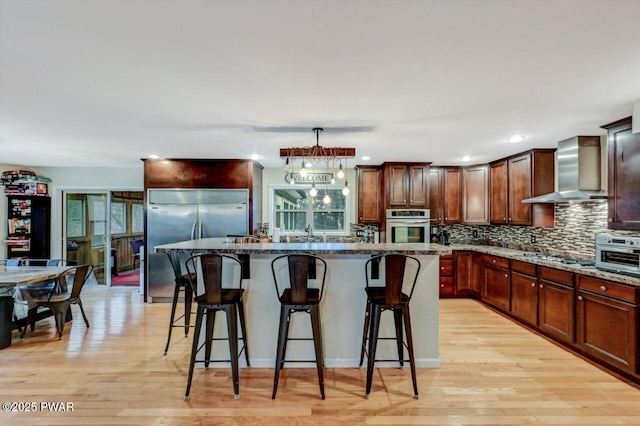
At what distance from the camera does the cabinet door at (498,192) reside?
4871mm

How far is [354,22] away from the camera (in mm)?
1542

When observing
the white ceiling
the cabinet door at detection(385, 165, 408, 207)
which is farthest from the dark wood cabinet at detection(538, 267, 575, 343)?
the cabinet door at detection(385, 165, 408, 207)

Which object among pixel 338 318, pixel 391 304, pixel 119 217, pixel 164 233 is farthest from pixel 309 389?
pixel 119 217

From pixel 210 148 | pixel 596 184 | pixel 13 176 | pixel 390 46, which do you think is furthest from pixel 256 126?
pixel 13 176

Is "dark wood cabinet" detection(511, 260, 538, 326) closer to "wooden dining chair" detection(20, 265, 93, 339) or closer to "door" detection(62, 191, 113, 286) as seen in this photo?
"wooden dining chair" detection(20, 265, 93, 339)

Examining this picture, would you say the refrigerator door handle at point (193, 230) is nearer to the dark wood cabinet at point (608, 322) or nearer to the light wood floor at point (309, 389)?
the light wood floor at point (309, 389)

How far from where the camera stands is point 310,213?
19.7 ft

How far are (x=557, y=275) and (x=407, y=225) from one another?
2261 millimetres

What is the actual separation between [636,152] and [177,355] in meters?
4.80

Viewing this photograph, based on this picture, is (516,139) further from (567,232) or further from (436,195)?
(436,195)

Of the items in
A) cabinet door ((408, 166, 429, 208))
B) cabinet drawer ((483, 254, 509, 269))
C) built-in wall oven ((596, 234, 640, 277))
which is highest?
cabinet door ((408, 166, 429, 208))

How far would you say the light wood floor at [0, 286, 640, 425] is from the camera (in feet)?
7.21

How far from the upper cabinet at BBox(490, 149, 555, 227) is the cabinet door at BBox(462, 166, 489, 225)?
296mm

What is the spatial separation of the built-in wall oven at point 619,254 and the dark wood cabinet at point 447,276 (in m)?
2.33
